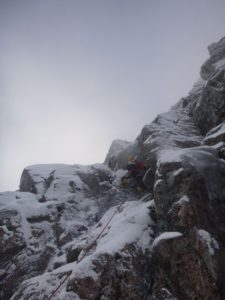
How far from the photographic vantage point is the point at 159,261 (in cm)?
1073

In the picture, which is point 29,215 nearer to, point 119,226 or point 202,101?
point 119,226

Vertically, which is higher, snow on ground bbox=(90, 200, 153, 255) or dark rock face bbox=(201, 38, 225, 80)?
dark rock face bbox=(201, 38, 225, 80)

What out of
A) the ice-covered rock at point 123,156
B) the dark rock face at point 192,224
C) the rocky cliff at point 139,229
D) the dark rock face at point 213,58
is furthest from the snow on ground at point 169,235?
the dark rock face at point 213,58

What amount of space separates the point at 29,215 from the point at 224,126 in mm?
15757

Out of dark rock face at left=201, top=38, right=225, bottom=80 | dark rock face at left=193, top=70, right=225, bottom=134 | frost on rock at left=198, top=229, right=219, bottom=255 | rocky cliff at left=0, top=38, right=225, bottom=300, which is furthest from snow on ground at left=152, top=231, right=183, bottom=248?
dark rock face at left=201, top=38, right=225, bottom=80

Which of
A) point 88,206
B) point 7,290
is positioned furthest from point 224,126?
point 7,290

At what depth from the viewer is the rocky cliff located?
10.2m

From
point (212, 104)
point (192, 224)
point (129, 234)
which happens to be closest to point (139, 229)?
point (129, 234)

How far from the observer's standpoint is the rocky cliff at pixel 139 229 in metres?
10.2

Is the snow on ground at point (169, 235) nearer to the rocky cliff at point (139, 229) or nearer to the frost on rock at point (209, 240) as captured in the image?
the rocky cliff at point (139, 229)

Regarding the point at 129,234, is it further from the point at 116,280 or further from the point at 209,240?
the point at 209,240

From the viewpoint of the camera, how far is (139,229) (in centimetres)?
1298

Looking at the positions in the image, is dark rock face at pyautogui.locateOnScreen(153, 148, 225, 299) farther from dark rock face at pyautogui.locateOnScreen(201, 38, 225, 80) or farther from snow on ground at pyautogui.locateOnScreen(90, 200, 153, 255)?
dark rock face at pyautogui.locateOnScreen(201, 38, 225, 80)

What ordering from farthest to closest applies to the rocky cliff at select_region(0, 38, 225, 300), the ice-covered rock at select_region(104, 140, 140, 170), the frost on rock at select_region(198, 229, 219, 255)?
the ice-covered rock at select_region(104, 140, 140, 170) < the rocky cliff at select_region(0, 38, 225, 300) < the frost on rock at select_region(198, 229, 219, 255)
